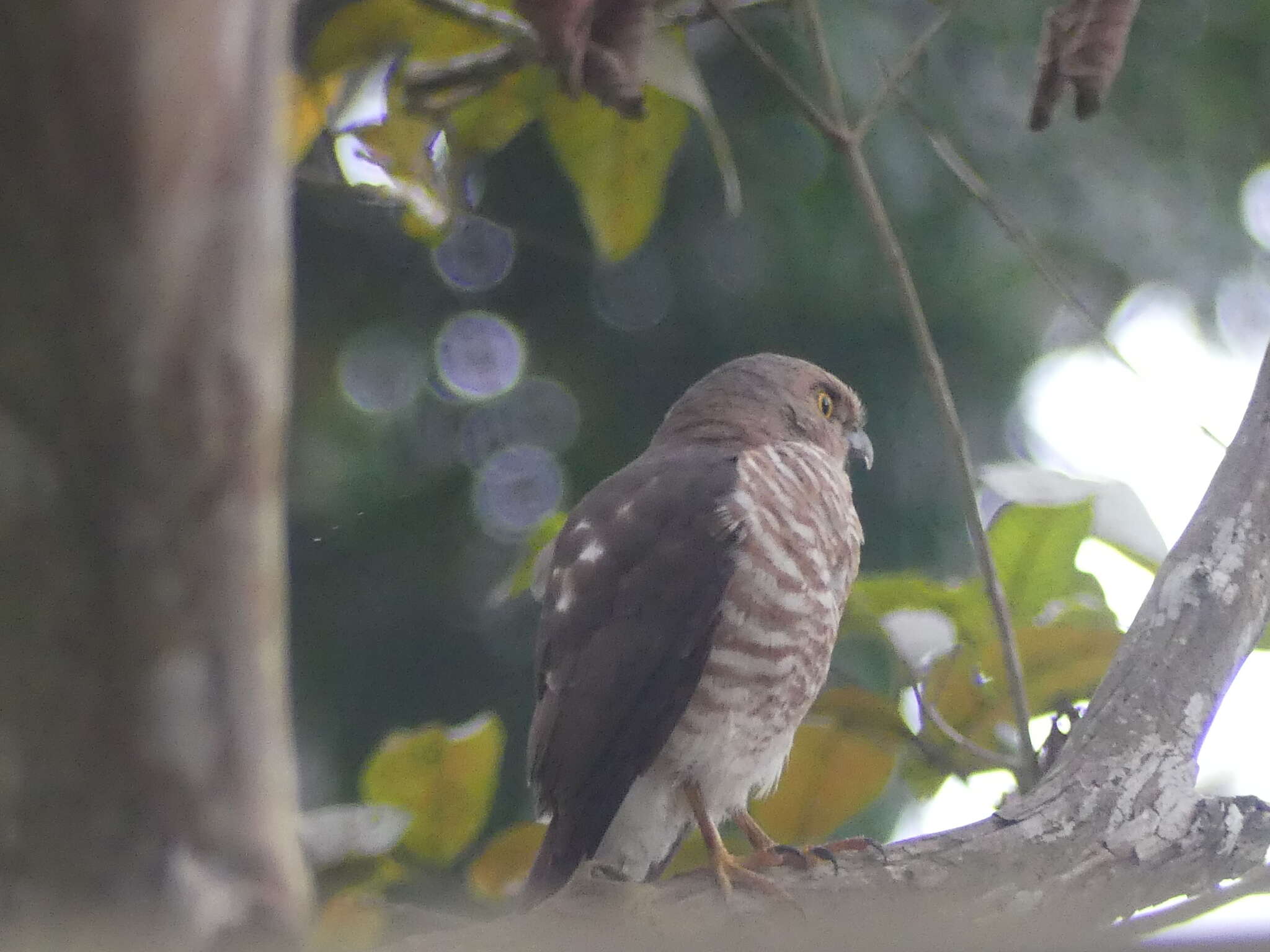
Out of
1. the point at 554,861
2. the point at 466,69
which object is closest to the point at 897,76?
the point at 466,69

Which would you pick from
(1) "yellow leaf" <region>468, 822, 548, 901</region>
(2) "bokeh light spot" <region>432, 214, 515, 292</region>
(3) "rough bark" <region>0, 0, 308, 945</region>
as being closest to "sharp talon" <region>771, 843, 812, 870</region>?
(1) "yellow leaf" <region>468, 822, 548, 901</region>

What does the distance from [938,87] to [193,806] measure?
378 centimetres

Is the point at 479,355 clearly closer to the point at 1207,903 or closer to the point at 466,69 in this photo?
the point at 466,69

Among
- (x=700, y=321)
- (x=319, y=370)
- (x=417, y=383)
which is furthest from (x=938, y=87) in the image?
(x=319, y=370)

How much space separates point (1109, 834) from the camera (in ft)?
7.24

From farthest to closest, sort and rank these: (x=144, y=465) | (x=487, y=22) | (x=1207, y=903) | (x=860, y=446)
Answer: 1. (x=860, y=446)
2. (x=487, y=22)
3. (x=1207, y=903)
4. (x=144, y=465)

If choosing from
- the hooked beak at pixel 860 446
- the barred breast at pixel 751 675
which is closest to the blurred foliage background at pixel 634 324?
the hooked beak at pixel 860 446

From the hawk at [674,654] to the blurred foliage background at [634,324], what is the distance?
1.08 meters

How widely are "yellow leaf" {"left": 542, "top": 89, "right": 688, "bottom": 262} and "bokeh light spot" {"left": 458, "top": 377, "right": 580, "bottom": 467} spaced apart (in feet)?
5.65

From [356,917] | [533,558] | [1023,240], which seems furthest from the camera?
[533,558]

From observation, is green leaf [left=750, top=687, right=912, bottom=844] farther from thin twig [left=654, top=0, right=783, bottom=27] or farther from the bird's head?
thin twig [left=654, top=0, right=783, bottom=27]

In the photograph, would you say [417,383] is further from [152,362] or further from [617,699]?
[152,362]

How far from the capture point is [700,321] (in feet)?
13.9

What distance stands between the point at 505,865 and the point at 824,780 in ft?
2.06
